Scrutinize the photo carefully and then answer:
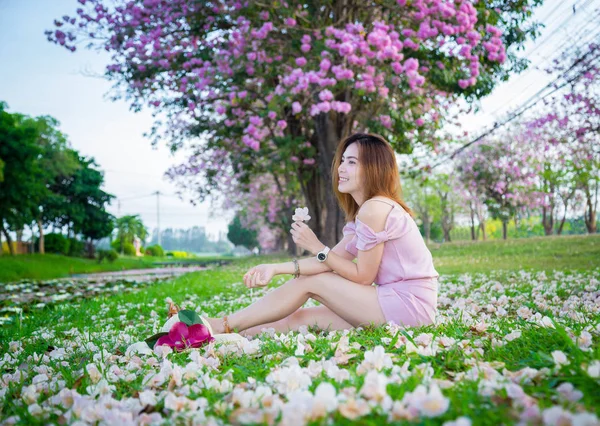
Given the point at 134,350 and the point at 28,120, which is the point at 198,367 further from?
the point at 28,120

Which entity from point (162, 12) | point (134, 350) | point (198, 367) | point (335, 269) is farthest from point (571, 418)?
point (162, 12)

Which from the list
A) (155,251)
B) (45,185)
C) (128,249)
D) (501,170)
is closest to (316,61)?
(501,170)

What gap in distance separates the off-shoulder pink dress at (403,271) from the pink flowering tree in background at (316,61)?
6.02m

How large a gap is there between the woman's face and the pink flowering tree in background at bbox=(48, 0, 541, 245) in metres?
5.54

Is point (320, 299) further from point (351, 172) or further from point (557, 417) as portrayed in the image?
point (557, 417)

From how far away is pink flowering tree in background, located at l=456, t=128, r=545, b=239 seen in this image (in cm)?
2991

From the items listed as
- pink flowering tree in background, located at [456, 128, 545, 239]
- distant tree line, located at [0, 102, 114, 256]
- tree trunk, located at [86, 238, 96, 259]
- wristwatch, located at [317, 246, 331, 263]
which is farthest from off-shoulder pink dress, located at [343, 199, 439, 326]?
tree trunk, located at [86, 238, 96, 259]

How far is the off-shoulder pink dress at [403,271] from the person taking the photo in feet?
11.2

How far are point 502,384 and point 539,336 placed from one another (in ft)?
3.15

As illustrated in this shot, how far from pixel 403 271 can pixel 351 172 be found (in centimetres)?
85

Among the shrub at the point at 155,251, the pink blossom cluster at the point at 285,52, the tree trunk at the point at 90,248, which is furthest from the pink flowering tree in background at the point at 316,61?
the shrub at the point at 155,251

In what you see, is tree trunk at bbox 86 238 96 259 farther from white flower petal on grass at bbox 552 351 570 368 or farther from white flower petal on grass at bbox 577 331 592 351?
white flower petal on grass at bbox 552 351 570 368

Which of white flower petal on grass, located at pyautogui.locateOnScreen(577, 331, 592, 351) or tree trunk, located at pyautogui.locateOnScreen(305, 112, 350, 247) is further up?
tree trunk, located at pyautogui.locateOnScreen(305, 112, 350, 247)

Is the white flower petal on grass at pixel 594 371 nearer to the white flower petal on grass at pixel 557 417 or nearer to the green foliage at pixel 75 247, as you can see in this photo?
the white flower petal on grass at pixel 557 417
